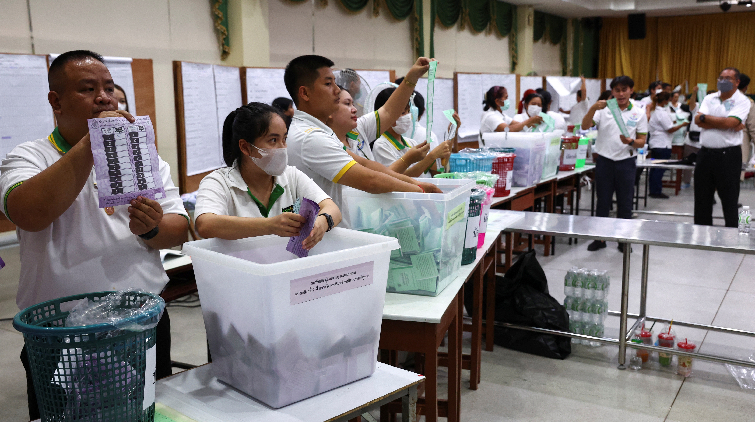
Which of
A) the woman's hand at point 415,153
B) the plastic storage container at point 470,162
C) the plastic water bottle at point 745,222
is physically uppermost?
the woman's hand at point 415,153

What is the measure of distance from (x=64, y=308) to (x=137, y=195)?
0.26 m

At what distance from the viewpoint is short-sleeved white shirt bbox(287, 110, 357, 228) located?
197 cm

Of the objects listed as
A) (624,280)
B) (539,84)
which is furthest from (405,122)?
→ (539,84)

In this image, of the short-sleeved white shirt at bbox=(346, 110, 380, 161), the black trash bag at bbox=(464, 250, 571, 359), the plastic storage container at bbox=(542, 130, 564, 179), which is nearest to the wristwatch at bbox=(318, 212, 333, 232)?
the short-sleeved white shirt at bbox=(346, 110, 380, 161)

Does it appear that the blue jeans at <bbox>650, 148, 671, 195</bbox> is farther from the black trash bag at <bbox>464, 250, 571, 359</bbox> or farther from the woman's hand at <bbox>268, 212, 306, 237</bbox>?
the woman's hand at <bbox>268, 212, 306, 237</bbox>

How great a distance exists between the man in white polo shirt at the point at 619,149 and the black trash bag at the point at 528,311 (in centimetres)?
221

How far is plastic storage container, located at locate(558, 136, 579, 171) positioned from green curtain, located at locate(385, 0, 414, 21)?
3.07m

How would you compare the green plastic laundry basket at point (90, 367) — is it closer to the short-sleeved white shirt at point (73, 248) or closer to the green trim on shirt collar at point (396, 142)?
the short-sleeved white shirt at point (73, 248)

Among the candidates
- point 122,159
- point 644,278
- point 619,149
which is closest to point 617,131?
point 619,149

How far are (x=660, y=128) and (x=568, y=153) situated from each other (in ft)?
10.8

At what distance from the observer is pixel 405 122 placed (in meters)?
3.39

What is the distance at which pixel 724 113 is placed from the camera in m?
5.00

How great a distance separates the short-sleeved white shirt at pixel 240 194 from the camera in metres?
1.56

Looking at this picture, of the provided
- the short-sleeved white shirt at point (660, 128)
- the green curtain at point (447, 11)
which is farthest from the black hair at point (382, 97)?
the short-sleeved white shirt at point (660, 128)
